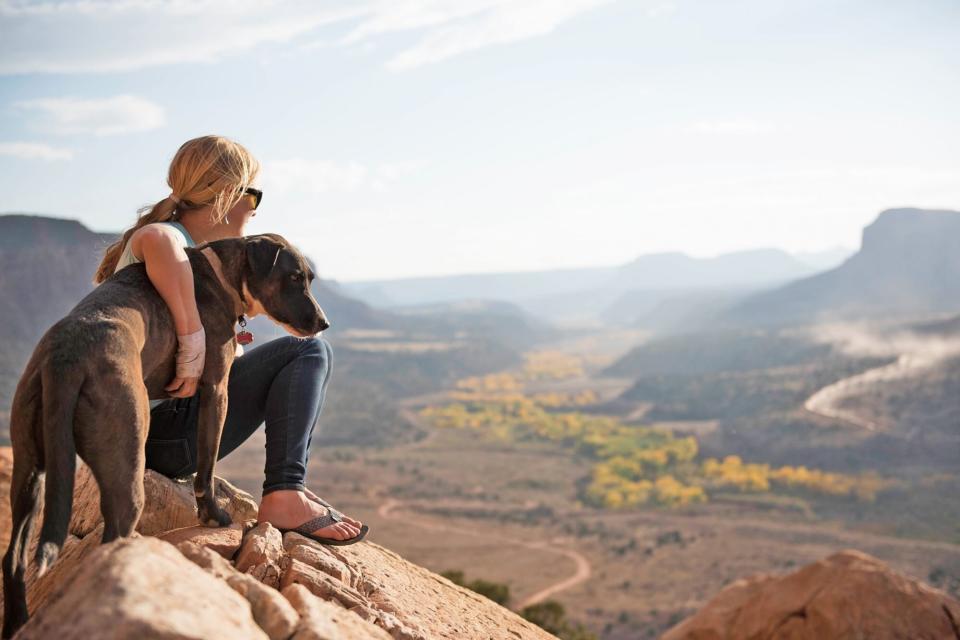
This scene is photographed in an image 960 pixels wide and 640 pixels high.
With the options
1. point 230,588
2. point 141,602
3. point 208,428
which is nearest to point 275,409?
point 208,428

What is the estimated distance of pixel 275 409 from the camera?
4148 millimetres

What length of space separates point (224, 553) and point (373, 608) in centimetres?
71

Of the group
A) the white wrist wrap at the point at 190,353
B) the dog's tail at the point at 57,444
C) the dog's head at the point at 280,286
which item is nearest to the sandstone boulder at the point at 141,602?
the dog's tail at the point at 57,444

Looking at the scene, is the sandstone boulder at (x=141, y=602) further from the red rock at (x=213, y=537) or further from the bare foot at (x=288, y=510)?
the bare foot at (x=288, y=510)

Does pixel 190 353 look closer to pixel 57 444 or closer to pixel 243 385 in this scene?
pixel 243 385

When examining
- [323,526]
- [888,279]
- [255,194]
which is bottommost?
[888,279]

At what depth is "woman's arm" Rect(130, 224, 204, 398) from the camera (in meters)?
3.49

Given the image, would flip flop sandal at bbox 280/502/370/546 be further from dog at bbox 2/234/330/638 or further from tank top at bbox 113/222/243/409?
dog at bbox 2/234/330/638

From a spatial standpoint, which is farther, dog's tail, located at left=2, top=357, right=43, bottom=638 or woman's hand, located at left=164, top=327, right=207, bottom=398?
woman's hand, located at left=164, top=327, right=207, bottom=398

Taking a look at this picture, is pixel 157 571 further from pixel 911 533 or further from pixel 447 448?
pixel 447 448

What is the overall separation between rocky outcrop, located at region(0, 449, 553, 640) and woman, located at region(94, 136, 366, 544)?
17cm

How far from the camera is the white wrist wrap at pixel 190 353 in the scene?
3.54 meters

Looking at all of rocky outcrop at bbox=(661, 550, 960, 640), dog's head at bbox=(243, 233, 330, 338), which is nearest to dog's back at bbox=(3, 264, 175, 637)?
dog's head at bbox=(243, 233, 330, 338)

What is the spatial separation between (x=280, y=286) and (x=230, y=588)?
4.82ft
